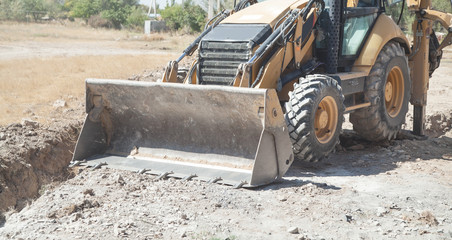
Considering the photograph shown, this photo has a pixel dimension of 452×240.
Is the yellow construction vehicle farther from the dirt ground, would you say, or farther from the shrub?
the shrub

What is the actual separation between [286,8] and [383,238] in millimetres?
3908

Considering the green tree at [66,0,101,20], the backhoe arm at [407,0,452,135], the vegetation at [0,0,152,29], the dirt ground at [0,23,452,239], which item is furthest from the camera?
the green tree at [66,0,101,20]

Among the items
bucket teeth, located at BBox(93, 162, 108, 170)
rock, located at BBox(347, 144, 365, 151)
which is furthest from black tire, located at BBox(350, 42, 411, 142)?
bucket teeth, located at BBox(93, 162, 108, 170)

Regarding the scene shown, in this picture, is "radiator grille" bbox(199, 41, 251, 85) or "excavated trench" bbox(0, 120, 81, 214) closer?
"radiator grille" bbox(199, 41, 251, 85)

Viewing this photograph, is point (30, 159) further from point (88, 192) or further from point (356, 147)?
point (356, 147)

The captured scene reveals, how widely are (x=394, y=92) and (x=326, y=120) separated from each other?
7.84 feet

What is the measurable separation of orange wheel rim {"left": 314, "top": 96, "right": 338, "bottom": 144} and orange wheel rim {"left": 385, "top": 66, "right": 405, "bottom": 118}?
188cm

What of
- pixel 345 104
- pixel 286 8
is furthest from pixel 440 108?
pixel 286 8

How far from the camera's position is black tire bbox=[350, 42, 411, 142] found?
27.9ft

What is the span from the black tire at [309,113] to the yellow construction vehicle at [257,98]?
12mm

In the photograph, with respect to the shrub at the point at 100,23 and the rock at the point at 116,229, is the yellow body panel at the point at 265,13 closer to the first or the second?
the rock at the point at 116,229

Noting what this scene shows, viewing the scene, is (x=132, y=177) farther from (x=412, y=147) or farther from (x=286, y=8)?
(x=412, y=147)

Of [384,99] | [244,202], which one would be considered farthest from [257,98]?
[384,99]

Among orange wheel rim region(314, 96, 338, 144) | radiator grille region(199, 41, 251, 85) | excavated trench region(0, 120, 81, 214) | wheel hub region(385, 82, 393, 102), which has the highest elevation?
radiator grille region(199, 41, 251, 85)
